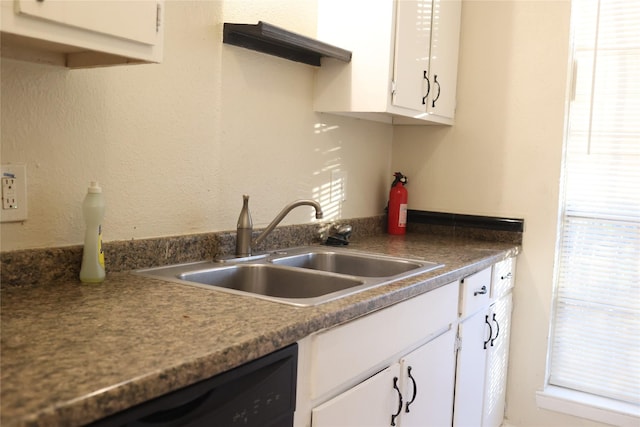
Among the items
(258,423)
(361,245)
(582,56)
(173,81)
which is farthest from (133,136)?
(582,56)

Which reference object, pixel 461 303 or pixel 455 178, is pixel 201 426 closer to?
pixel 461 303

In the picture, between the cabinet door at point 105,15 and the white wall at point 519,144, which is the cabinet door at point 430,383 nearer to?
the white wall at point 519,144

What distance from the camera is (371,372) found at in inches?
59.4

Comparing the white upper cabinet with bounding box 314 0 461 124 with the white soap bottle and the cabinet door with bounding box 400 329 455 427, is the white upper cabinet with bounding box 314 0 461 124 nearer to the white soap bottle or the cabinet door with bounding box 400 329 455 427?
the cabinet door with bounding box 400 329 455 427

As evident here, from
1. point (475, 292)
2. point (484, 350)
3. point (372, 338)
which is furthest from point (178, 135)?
point (484, 350)

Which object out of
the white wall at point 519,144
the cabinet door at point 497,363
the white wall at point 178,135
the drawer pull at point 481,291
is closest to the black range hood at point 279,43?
the white wall at point 178,135

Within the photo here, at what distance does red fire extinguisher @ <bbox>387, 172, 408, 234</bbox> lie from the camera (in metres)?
2.83

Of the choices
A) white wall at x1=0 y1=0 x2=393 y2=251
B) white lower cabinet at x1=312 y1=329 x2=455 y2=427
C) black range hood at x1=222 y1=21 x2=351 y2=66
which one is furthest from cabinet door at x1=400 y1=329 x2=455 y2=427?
black range hood at x1=222 y1=21 x2=351 y2=66

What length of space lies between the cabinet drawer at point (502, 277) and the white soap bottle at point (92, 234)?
160 centimetres

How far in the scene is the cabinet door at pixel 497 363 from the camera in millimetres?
2496

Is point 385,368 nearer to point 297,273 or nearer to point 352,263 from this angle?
point 297,273

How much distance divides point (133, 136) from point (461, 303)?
1249mm

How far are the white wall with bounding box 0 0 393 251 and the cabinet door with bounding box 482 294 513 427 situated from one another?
869 mm

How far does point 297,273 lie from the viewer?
5.83 ft
